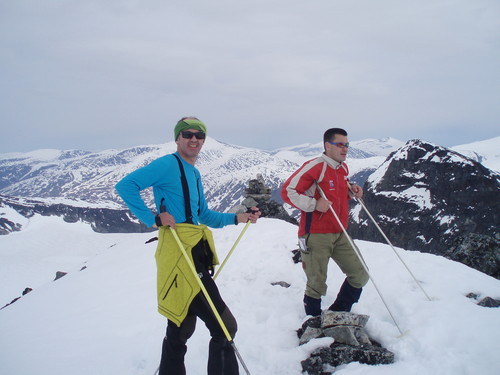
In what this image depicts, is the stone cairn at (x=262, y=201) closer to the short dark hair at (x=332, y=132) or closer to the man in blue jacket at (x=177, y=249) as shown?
the short dark hair at (x=332, y=132)

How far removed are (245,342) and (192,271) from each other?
2.94 meters

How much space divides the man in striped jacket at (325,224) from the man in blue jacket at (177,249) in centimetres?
240

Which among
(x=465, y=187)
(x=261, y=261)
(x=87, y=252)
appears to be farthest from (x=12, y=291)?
(x=465, y=187)

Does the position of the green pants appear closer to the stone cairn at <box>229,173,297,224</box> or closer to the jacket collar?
the jacket collar

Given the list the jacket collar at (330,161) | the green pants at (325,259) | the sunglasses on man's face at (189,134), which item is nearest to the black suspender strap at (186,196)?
the sunglasses on man's face at (189,134)

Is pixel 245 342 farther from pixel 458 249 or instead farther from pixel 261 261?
pixel 458 249

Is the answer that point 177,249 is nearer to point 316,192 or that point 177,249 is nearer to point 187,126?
point 187,126

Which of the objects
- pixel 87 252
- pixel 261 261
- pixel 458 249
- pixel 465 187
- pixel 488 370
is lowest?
pixel 87 252

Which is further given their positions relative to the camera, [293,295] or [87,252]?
[87,252]

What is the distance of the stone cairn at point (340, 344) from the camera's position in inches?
201

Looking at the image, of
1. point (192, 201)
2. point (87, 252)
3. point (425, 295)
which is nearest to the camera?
point (192, 201)

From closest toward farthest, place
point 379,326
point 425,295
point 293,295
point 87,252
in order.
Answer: point 379,326 < point 425,295 < point 293,295 < point 87,252

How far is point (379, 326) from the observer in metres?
6.09

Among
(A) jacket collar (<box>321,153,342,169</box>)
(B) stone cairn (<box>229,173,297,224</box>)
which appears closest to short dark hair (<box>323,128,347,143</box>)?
(A) jacket collar (<box>321,153,342,169</box>)
